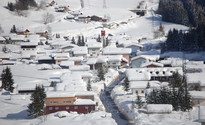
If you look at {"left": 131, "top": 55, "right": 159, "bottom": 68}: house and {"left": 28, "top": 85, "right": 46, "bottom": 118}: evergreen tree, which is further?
{"left": 131, "top": 55, "right": 159, "bottom": 68}: house

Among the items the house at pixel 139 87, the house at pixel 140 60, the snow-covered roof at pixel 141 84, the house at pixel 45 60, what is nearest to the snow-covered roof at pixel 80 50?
the house at pixel 45 60

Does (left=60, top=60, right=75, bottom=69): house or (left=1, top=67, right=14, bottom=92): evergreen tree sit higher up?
(left=60, top=60, right=75, bottom=69): house

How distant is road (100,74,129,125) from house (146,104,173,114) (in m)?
1.29

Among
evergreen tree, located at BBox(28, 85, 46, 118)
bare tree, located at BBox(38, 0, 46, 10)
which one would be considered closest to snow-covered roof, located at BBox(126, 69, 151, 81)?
evergreen tree, located at BBox(28, 85, 46, 118)

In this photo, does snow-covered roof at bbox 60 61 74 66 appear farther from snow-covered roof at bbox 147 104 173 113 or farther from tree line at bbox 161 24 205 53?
snow-covered roof at bbox 147 104 173 113

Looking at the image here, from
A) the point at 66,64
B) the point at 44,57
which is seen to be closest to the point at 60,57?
the point at 44,57

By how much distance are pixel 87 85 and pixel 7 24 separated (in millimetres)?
27858

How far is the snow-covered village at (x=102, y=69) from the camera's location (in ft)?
53.9

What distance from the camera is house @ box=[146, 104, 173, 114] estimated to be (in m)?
15.4

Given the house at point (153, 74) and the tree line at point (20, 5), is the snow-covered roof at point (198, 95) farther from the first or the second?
the tree line at point (20, 5)

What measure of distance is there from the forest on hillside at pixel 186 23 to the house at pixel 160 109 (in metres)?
13.3

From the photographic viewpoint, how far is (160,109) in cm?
1538

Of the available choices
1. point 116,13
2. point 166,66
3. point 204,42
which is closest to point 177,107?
point 166,66

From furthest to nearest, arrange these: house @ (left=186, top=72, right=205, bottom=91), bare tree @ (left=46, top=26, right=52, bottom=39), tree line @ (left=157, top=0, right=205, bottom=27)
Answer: tree line @ (left=157, top=0, right=205, bottom=27)
bare tree @ (left=46, top=26, right=52, bottom=39)
house @ (left=186, top=72, right=205, bottom=91)
